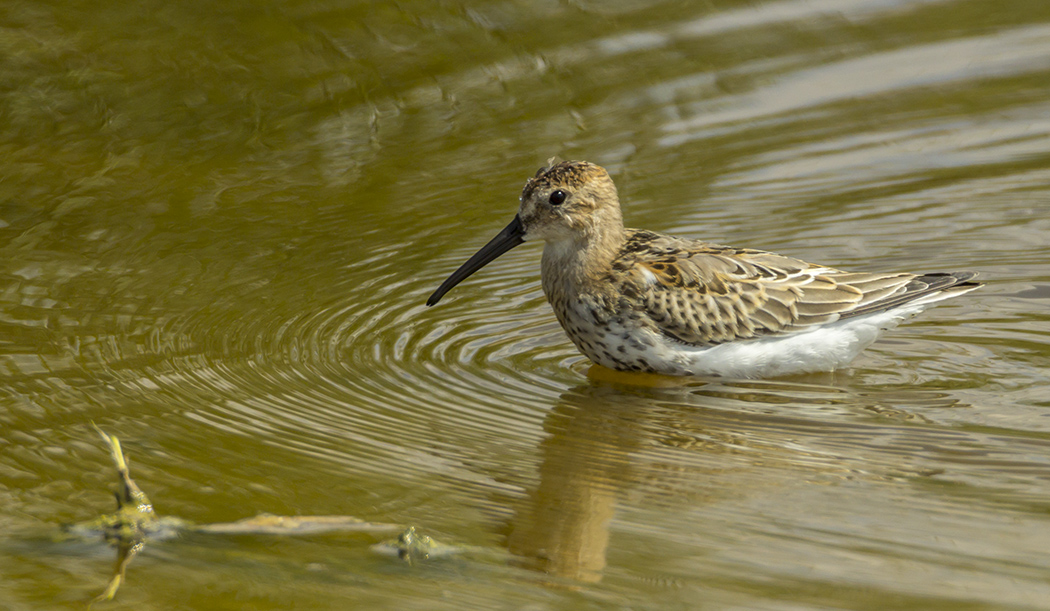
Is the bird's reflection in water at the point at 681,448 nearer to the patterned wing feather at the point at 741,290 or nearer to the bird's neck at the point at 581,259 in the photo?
the patterned wing feather at the point at 741,290

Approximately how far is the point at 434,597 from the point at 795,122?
6848 millimetres

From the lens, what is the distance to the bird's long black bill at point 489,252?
295 inches

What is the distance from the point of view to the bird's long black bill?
7.50 meters

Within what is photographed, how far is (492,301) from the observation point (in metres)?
8.13

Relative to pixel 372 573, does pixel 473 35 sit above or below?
above

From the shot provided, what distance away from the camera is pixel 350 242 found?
8.59 meters

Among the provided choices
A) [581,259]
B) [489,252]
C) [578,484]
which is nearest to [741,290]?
→ [581,259]

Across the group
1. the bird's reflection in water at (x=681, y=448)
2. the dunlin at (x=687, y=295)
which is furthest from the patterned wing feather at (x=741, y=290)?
the bird's reflection in water at (x=681, y=448)

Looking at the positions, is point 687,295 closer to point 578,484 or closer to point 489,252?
point 489,252

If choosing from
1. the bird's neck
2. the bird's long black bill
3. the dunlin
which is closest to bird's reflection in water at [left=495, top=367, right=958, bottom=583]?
the dunlin

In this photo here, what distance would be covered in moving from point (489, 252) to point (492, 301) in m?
0.65

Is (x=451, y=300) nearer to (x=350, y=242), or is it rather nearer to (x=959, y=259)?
(x=350, y=242)

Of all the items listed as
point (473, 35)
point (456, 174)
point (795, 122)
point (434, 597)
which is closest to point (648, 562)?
point (434, 597)

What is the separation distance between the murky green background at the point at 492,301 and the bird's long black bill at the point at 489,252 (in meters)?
0.21
